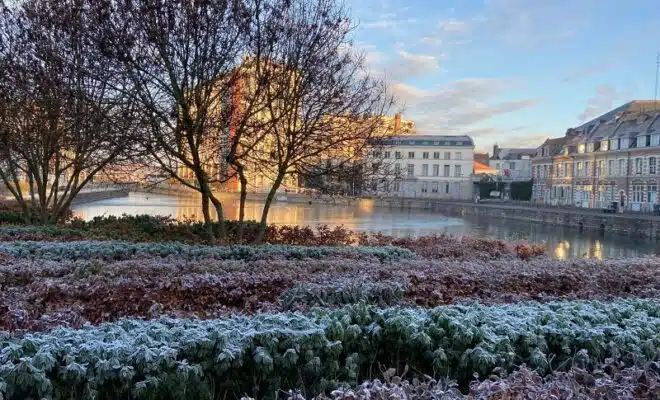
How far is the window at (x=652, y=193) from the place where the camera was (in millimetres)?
50562

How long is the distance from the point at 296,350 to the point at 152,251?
257 inches

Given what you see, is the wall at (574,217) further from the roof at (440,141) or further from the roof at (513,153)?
the roof at (513,153)

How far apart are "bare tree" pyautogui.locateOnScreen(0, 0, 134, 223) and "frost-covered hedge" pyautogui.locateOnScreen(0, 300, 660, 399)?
8.55 meters

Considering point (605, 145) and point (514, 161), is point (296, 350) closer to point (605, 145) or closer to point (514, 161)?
point (605, 145)

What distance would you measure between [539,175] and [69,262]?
7467 cm

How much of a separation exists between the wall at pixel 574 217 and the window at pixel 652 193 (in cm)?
988

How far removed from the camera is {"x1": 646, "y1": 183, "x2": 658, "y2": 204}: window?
50.6 meters

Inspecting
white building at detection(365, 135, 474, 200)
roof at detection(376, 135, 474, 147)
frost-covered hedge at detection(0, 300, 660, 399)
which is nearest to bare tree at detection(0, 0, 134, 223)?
frost-covered hedge at detection(0, 300, 660, 399)

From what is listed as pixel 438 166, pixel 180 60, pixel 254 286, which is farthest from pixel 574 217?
pixel 438 166

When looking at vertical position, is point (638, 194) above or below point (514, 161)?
below

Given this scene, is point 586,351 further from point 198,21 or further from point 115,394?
point 198,21

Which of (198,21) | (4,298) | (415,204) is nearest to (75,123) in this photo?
(198,21)

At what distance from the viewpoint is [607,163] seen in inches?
2299

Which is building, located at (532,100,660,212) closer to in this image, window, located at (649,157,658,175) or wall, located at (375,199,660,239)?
window, located at (649,157,658,175)
